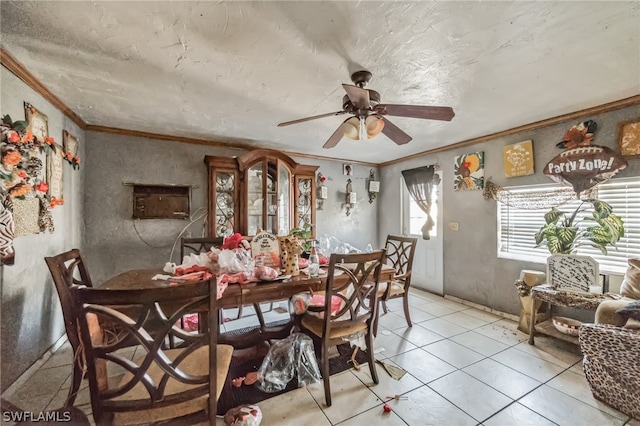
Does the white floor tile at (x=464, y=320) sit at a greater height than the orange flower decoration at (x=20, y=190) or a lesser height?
lesser

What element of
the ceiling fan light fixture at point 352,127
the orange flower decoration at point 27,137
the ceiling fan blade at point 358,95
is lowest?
the orange flower decoration at point 27,137

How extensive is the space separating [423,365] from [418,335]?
1.71ft

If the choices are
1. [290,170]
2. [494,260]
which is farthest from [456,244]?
[290,170]

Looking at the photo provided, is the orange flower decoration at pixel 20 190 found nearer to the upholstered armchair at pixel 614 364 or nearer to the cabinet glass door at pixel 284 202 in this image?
the cabinet glass door at pixel 284 202

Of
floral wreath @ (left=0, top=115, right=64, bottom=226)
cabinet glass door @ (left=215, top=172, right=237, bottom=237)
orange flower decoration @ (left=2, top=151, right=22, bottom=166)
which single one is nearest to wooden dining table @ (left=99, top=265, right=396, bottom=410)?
floral wreath @ (left=0, top=115, right=64, bottom=226)

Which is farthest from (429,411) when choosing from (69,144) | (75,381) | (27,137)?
(69,144)

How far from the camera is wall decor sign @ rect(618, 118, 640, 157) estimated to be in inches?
85.0

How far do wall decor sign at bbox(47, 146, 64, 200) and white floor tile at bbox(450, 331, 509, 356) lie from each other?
3.92 metres

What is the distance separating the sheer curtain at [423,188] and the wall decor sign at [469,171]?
0.41 m

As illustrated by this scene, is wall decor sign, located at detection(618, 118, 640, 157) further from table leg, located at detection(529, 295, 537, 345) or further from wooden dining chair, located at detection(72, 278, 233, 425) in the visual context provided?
wooden dining chair, located at detection(72, 278, 233, 425)

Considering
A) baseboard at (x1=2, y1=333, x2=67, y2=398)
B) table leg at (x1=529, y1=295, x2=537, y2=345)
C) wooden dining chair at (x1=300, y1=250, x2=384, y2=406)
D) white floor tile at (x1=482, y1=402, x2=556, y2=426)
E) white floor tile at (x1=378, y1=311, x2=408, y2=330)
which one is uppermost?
wooden dining chair at (x1=300, y1=250, x2=384, y2=406)

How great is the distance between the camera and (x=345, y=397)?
5.65ft

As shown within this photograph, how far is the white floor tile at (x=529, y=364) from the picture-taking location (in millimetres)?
1963

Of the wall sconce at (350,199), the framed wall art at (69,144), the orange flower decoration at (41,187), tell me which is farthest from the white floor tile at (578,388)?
the framed wall art at (69,144)
